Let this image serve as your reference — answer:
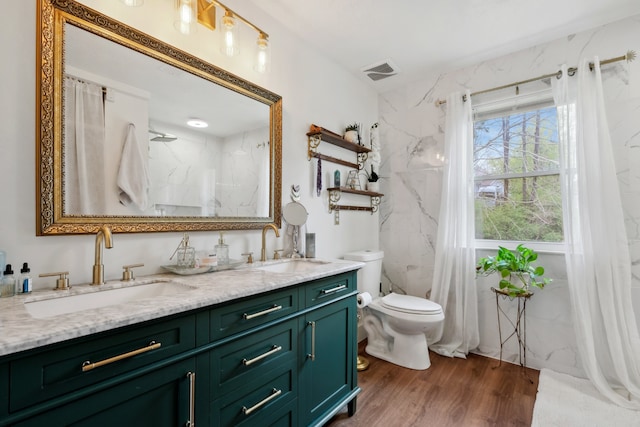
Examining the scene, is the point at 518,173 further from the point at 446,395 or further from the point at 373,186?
the point at 446,395

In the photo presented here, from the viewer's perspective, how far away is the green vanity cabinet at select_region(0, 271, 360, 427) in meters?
0.73

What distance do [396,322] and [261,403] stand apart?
1354 millimetres

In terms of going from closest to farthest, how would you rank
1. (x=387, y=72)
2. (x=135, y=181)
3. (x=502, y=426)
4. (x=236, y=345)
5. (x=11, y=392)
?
(x=11, y=392), (x=236, y=345), (x=135, y=181), (x=502, y=426), (x=387, y=72)

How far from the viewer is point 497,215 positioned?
2600 millimetres

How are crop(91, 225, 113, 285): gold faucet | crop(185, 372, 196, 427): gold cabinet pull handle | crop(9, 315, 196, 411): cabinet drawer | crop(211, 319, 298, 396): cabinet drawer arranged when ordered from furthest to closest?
crop(91, 225, 113, 285): gold faucet
crop(211, 319, 298, 396): cabinet drawer
crop(185, 372, 196, 427): gold cabinet pull handle
crop(9, 315, 196, 411): cabinet drawer

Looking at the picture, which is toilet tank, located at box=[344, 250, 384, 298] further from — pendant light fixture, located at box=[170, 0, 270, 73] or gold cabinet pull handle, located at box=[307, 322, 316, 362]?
pendant light fixture, located at box=[170, 0, 270, 73]

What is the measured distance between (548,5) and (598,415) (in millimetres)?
2489

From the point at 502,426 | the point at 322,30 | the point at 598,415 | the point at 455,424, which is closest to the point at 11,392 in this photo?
the point at 455,424

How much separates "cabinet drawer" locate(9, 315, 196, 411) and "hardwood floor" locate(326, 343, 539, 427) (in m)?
1.21

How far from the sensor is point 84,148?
1258 mm

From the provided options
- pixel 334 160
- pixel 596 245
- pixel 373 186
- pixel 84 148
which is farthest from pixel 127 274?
pixel 596 245

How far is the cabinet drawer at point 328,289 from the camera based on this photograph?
1.50 metres

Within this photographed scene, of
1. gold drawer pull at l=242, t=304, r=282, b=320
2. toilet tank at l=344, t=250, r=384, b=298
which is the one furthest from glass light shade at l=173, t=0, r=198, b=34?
toilet tank at l=344, t=250, r=384, b=298

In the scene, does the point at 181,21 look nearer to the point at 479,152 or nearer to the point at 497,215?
the point at 479,152
